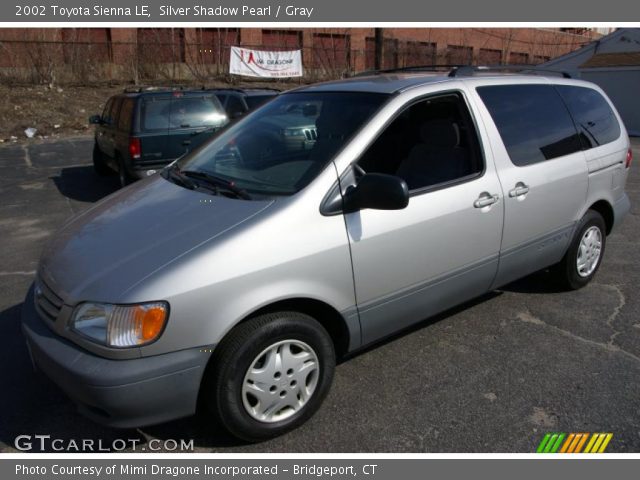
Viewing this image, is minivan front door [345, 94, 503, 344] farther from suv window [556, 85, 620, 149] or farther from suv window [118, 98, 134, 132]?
suv window [118, 98, 134, 132]

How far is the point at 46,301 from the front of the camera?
106 inches

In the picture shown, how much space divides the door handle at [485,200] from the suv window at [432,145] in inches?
6.4

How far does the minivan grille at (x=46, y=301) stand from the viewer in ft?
8.43

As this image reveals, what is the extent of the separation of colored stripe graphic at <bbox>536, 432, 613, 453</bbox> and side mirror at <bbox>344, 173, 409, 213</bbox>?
4.62 feet

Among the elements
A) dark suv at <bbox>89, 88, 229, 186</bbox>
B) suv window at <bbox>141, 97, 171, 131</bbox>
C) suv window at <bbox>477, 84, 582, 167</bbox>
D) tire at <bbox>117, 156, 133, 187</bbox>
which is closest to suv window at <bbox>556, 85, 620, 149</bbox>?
suv window at <bbox>477, 84, 582, 167</bbox>

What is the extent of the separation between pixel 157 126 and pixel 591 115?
5.97m

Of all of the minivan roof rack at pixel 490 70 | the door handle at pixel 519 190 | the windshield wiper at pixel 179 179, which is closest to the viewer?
the windshield wiper at pixel 179 179

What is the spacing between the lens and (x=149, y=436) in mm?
2814

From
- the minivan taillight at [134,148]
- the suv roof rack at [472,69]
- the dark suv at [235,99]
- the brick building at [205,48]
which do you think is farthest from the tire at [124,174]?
the brick building at [205,48]

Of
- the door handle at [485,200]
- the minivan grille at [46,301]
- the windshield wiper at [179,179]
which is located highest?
the windshield wiper at [179,179]

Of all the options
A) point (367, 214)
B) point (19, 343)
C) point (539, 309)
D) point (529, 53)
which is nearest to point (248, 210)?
point (367, 214)

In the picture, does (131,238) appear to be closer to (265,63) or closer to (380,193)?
(380,193)

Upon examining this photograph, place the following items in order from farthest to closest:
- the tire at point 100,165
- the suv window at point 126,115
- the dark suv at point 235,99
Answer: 1. the tire at point 100,165
2. the dark suv at point 235,99
3. the suv window at point 126,115

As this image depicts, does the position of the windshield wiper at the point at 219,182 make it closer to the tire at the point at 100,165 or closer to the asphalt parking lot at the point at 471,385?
the asphalt parking lot at the point at 471,385
